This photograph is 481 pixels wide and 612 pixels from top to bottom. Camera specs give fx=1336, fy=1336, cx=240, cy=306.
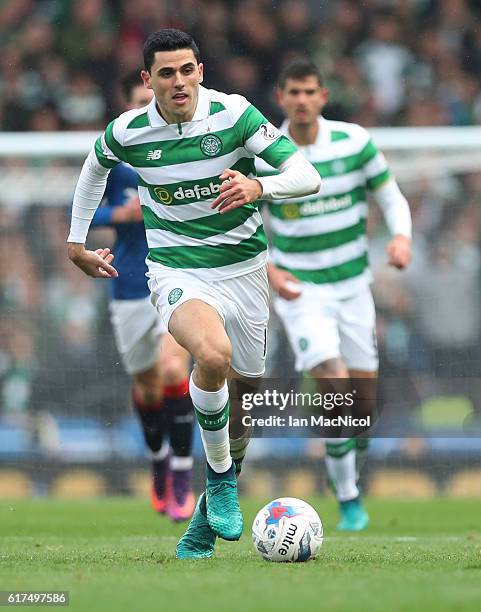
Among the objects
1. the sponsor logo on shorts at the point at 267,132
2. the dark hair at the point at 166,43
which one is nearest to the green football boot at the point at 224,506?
the sponsor logo on shorts at the point at 267,132

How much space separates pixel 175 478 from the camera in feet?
29.1

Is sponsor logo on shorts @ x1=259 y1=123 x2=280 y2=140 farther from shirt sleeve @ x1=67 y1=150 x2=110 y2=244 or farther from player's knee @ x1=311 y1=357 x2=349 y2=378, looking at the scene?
player's knee @ x1=311 y1=357 x2=349 y2=378

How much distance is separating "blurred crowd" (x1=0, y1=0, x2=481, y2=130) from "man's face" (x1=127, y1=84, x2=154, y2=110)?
5.18 meters

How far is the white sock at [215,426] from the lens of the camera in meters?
5.93

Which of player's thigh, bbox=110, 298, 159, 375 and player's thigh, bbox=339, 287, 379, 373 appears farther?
player's thigh, bbox=110, 298, 159, 375

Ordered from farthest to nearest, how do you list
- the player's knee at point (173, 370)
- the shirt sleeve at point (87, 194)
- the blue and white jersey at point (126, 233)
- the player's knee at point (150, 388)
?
1. the player's knee at point (150, 388)
2. the player's knee at point (173, 370)
3. the blue and white jersey at point (126, 233)
4. the shirt sleeve at point (87, 194)

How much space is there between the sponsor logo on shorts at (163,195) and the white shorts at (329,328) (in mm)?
2807

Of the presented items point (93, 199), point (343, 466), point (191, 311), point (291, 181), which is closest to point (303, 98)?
point (343, 466)

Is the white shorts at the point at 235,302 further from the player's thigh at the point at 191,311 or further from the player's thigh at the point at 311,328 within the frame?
the player's thigh at the point at 311,328

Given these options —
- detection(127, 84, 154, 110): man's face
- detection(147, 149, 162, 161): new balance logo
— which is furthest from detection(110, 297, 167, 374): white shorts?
detection(147, 149, 162, 161): new balance logo

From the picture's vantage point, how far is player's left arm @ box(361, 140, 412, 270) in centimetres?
856

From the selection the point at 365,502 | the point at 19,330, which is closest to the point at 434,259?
the point at 365,502

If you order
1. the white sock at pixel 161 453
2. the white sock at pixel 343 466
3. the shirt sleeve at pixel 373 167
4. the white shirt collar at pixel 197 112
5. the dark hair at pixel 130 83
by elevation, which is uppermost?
the white shirt collar at pixel 197 112

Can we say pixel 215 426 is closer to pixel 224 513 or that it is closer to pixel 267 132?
pixel 224 513
